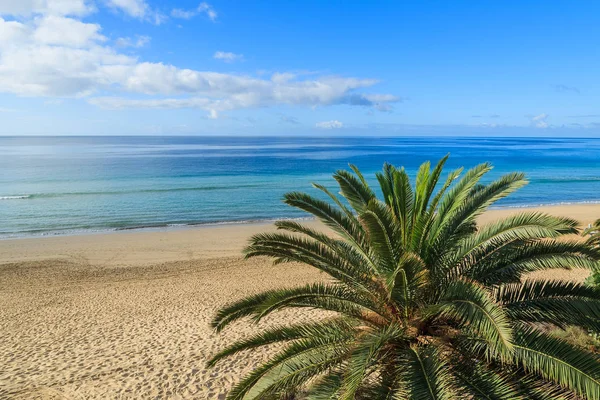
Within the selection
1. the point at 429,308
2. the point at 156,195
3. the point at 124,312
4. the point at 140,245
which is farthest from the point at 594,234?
the point at 156,195

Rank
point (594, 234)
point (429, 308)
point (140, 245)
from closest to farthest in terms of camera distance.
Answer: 1. point (429, 308)
2. point (594, 234)
3. point (140, 245)

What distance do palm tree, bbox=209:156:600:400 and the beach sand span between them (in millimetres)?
3728

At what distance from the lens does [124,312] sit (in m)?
12.6

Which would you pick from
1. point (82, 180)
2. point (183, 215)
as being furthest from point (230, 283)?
point (82, 180)

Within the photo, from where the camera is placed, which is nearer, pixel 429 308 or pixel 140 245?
pixel 429 308

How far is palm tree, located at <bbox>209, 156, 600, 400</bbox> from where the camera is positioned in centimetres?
430

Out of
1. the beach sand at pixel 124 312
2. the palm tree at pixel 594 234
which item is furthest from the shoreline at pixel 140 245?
the palm tree at pixel 594 234

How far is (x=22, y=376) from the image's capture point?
8.67 m

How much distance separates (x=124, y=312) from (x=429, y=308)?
10547 millimetres

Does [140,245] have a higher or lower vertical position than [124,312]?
lower

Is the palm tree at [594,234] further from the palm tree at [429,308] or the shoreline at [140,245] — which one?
the shoreline at [140,245]

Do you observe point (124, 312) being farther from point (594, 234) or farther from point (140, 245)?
point (594, 234)

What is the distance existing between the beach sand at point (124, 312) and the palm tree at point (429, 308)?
3.73 metres

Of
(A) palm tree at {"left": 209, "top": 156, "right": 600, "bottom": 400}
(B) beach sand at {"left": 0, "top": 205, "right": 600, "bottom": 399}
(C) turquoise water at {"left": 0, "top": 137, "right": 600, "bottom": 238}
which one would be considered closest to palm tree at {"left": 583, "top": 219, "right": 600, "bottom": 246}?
(A) palm tree at {"left": 209, "top": 156, "right": 600, "bottom": 400}
